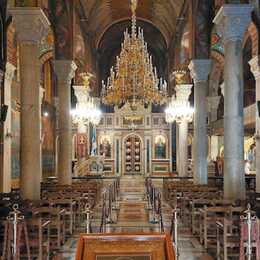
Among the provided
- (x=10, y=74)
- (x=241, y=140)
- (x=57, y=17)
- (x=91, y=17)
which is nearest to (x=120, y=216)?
(x=241, y=140)

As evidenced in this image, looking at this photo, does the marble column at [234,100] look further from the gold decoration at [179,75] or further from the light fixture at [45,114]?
the light fixture at [45,114]

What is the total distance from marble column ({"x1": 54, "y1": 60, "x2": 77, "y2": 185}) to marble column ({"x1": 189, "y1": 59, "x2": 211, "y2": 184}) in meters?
4.88

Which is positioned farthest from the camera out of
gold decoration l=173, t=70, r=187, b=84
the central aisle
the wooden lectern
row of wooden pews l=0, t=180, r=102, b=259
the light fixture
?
the light fixture

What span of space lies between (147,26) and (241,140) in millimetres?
23729

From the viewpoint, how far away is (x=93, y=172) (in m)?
29.8

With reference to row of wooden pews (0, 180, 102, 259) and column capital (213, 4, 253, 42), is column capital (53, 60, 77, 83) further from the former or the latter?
column capital (213, 4, 253, 42)

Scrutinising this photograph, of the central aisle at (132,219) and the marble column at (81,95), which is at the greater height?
the marble column at (81,95)

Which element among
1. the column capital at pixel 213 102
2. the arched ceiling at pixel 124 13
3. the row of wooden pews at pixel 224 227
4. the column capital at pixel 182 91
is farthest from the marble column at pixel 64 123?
the column capital at pixel 213 102

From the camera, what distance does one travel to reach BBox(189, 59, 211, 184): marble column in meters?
19.4

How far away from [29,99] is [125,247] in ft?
33.8

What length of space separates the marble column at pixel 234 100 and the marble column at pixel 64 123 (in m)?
8.00

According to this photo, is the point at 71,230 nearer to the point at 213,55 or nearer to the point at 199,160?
the point at 199,160

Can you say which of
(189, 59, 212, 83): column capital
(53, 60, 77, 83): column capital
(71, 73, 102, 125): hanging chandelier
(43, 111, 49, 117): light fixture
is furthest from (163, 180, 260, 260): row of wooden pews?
(43, 111, 49, 117): light fixture

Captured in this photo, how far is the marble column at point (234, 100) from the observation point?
1265cm
